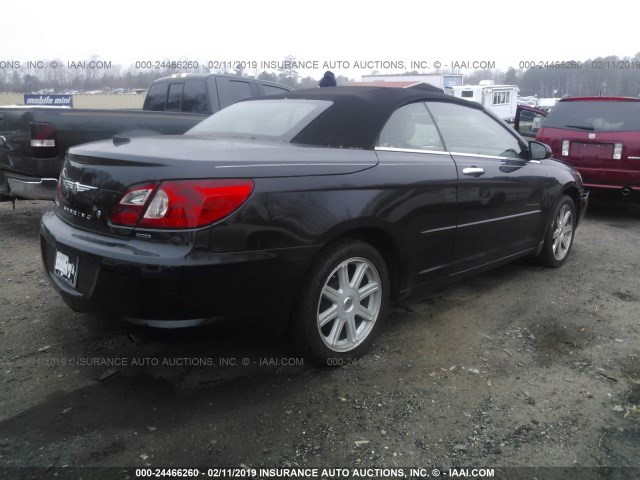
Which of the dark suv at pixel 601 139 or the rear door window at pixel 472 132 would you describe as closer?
the rear door window at pixel 472 132

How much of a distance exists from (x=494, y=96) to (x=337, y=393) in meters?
32.5

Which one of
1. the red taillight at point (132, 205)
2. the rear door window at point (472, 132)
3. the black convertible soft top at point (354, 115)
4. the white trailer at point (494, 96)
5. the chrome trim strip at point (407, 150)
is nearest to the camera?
the red taillight at point (132, 205)

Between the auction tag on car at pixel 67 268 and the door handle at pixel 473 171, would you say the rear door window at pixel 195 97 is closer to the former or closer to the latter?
the door handle at pixel 473 171

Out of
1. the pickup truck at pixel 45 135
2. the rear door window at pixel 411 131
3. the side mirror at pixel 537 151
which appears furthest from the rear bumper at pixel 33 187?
the side mirror at pixel 537 151

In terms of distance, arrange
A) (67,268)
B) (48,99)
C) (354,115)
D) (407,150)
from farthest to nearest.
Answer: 1. (48,99)
2. (407,150)
3. (354,115)
4. (67,268)

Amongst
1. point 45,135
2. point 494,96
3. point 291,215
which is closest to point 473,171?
point 291,215

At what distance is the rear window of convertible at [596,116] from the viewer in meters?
6.93

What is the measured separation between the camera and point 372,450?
2.29m

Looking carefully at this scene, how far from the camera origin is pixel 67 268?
8.68 feet

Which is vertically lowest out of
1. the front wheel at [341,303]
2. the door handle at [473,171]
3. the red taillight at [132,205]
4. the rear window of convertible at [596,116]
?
the front wheel at [341,303]

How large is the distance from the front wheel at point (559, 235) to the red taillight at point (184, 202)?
327 centimetres

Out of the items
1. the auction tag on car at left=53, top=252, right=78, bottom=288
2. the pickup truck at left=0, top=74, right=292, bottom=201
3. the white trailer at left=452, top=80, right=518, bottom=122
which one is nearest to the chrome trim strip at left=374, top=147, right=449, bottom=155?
the auction tag on car at left=53, top=252, right=78, bottom=288

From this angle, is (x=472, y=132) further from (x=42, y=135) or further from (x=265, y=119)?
A: (x=42, y=135)

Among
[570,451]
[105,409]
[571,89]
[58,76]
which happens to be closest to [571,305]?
[570,451]
